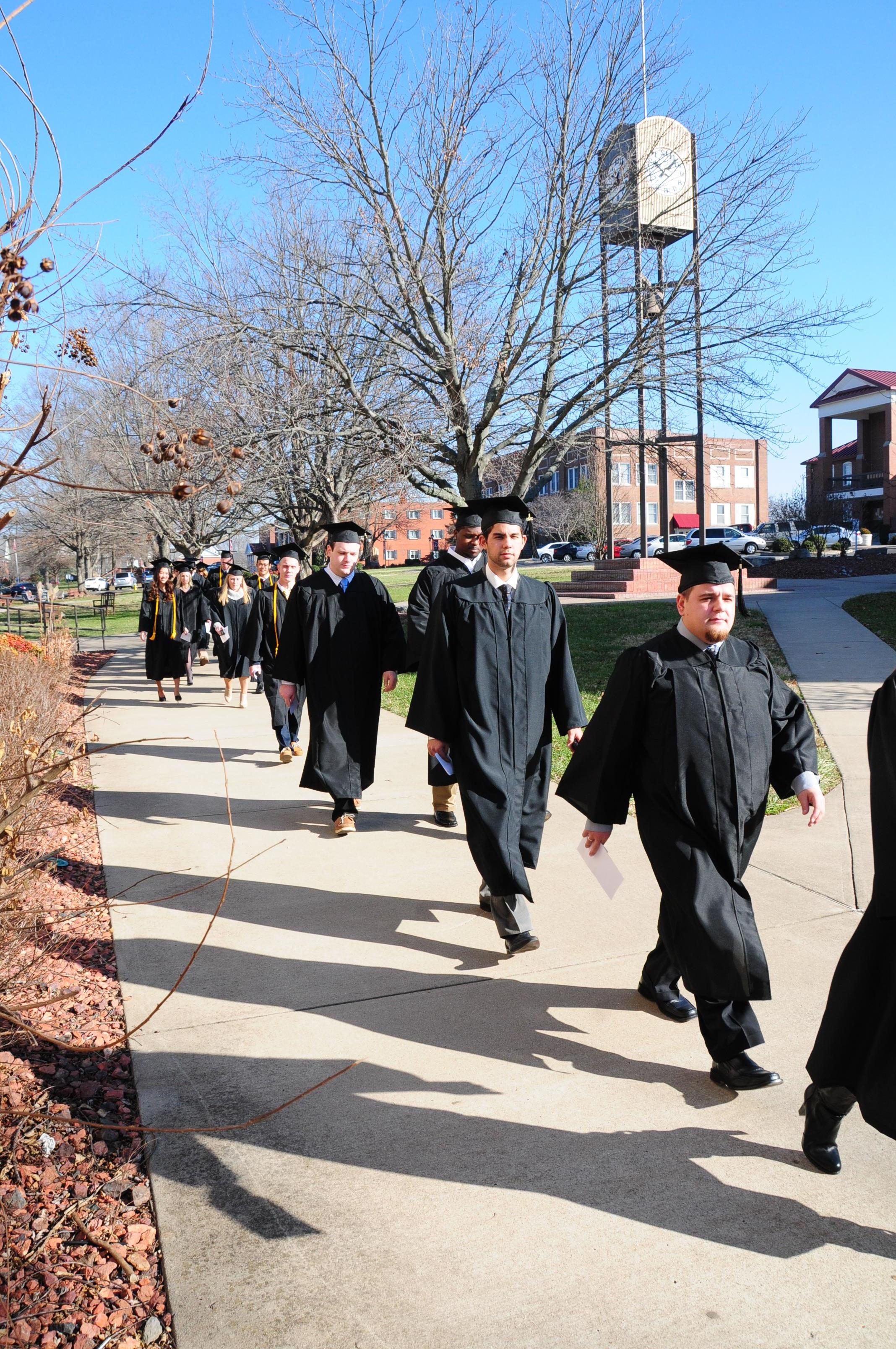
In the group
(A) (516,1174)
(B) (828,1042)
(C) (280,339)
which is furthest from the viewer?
(C) (280,339)

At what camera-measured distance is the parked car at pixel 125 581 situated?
72.7m

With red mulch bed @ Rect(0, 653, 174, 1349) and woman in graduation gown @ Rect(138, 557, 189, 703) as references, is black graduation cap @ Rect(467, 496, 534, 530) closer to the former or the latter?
red mulch bed @ Rect(0, 653, 174, 1349)

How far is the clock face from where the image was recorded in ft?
42.8

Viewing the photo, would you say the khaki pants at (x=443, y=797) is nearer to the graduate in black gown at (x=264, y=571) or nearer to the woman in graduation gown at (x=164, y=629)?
the graduate in black gown at (x=264, y=571)

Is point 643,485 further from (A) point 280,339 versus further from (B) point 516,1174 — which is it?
(B) point 516,1174

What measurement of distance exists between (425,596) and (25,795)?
16.1 feet

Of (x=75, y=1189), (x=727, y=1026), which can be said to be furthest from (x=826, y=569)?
(x=75, y=1189)

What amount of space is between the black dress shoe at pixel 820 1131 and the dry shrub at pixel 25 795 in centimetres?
220

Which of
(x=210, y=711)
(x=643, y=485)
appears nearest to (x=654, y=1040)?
(x=210, y=711)

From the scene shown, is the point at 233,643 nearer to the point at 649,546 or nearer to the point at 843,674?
the point at 843,674

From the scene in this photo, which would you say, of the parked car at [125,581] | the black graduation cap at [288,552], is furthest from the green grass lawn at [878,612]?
the parked car at [125,581]

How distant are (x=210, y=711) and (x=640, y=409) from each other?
709 cm

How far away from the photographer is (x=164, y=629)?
1394 centimetres

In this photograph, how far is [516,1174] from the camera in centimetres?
296
